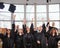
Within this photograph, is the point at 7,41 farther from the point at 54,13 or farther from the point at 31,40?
the point at 54,13

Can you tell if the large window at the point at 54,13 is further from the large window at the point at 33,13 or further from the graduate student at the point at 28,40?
the graduate student at the point at 28,40

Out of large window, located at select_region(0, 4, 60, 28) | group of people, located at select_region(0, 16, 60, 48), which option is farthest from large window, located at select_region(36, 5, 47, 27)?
group of people, located at select_region(0, 16, 60, 48)

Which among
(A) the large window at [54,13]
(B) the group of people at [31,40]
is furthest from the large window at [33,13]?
(B) the group of people at [31,40]

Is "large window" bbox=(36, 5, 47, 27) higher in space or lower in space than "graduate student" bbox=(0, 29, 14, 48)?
higher

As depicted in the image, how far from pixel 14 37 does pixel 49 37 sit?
15 cm

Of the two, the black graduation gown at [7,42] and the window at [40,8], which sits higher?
the window at [40,8]

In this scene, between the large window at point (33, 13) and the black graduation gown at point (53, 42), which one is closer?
the black graduation gown at point (53, 42)

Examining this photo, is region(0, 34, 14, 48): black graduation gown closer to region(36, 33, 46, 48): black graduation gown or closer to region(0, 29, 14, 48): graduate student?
region(0, 29, 14, 48): graduate student

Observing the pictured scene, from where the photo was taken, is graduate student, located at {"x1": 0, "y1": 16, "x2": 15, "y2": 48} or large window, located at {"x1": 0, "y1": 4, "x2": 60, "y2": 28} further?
large window, located at {"x1": 0, "y1": 4, "x2": 60, "y2": 28}

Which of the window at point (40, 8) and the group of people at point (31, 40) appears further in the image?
the window at point (40, 8)

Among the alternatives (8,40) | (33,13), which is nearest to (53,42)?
(8,40)

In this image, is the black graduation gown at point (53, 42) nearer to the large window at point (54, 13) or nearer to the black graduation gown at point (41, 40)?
the black graduation gown at point (41, 40)

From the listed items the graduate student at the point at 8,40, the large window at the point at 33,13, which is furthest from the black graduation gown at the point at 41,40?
the large window at the point at 33,13

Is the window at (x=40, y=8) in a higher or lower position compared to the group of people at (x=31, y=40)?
higher
